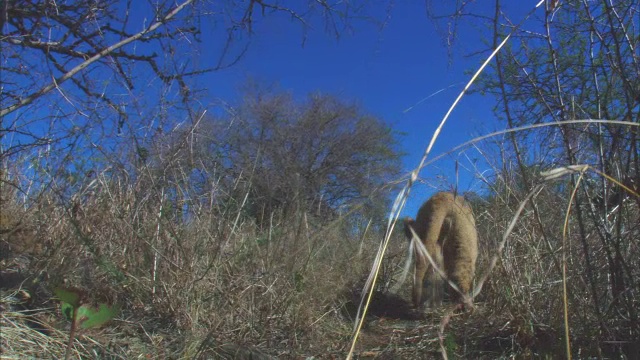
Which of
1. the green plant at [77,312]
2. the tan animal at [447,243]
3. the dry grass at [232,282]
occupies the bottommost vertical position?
the green plant at [77,312]

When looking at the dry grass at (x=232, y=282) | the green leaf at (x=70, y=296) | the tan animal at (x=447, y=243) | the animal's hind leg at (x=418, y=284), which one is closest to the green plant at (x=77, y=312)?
the green leaf at (x=70, y=296)

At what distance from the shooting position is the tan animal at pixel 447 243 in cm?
540

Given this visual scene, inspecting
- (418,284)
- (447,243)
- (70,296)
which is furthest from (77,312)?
(447,243)

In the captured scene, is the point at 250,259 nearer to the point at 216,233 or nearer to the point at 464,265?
the point at 216,233

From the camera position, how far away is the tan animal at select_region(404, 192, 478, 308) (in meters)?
5.40

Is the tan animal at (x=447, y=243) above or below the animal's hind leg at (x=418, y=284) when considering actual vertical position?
above

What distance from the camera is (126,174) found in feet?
13.9

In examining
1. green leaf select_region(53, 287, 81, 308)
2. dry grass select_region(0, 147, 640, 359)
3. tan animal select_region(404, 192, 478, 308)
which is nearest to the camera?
green leaf select_region(53, 287, 81, 308)

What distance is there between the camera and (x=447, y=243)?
5719 millimetres

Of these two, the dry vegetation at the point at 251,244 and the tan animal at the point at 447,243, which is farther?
the tan animal at the point at 447,243

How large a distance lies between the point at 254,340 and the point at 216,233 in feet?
2.52

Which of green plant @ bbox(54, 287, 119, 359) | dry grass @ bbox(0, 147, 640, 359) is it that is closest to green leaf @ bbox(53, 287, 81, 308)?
green plant @ bbox(54, 287, 119, 359)

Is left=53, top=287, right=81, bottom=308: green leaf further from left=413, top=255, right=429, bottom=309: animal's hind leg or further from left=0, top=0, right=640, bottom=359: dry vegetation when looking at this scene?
left=413, top=255, right=429, bottom=309: animal's hind leg

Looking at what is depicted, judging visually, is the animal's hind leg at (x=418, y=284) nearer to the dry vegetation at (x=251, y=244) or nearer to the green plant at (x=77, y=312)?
the dry vegetation at (x=251, y=244)
